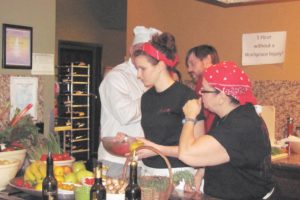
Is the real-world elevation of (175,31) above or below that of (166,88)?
above

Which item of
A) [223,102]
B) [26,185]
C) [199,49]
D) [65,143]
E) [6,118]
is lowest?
[65,143]

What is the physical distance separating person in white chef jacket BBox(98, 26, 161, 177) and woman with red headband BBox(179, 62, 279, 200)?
0.55 m

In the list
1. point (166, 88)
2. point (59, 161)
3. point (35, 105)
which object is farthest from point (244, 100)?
point (35, 105)

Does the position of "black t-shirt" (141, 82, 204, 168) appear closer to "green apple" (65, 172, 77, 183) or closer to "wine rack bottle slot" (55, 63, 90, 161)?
"green apple" (65, 172, 77, 183)

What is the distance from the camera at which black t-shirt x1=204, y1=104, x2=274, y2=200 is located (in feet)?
6.39

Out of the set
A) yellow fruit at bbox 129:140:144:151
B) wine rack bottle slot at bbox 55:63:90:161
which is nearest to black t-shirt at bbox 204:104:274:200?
yellow fruit at bbox 129:140:144:151

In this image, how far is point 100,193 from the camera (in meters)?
1.67

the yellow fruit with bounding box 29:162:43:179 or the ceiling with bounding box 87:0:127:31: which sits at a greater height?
the ceiling with bounding box 87:0:127:31

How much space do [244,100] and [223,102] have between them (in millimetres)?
99

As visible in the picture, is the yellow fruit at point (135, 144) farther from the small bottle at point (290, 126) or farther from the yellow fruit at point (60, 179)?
the small bottle at point (290, 126)

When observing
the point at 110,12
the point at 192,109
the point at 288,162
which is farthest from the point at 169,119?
the point at 110,12

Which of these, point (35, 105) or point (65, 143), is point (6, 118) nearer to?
point (35, 105)

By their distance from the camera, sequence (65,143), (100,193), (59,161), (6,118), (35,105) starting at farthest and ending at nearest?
(65,143)
(35,105)
(6,118)
(59,161)
(100,193)

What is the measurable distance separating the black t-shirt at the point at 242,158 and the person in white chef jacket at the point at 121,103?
0.70 meters
